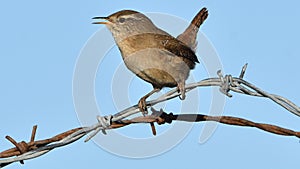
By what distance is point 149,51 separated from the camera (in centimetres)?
470

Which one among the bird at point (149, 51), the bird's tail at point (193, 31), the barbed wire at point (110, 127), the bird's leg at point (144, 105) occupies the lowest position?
the barbed wire at point (110, 127)

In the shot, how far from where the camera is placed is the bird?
15.1 ft

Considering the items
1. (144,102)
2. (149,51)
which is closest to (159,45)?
(149,51)

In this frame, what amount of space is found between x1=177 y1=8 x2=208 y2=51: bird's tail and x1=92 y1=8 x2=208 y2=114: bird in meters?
0.11

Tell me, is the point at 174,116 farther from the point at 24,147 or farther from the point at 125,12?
the point at 125,12

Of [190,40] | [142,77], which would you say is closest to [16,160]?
[142,77]

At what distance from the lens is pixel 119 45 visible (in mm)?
4902

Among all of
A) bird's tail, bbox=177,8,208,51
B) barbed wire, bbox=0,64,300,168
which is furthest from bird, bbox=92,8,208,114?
barbed wire, bbox=0,64,300,168

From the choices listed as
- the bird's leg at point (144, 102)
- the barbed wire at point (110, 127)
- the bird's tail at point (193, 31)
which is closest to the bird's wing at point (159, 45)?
the bird's leg at point (144, 102)

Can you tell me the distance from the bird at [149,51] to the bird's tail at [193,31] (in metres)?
0.11

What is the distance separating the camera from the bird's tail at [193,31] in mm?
5609

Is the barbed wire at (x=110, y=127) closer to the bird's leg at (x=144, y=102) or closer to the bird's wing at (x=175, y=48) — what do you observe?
the bird's leg at (x=144, y=102)

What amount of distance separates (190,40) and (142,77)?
1.17 m

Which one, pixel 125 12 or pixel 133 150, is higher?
pixel 125 12
